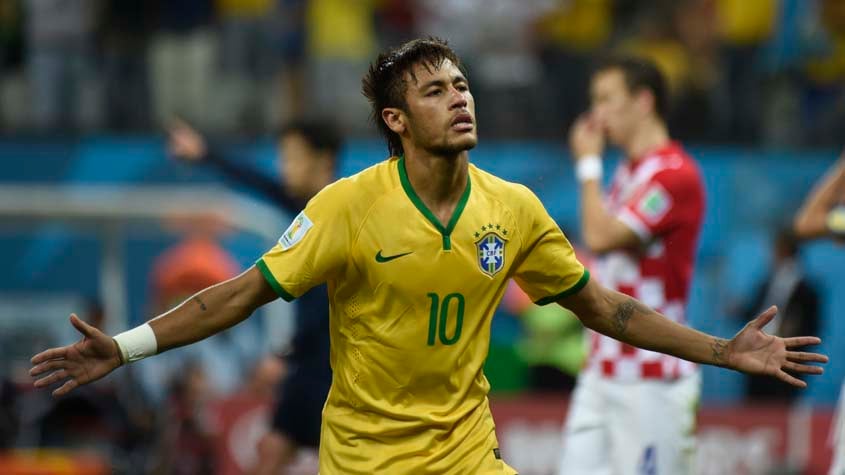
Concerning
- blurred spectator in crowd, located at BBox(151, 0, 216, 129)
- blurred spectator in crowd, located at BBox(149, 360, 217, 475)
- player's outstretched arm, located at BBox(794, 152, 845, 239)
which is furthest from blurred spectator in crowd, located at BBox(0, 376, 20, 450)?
player's outstretched arm, located at BBox(794, 152, 845, 239)

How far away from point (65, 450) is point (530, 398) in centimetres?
342

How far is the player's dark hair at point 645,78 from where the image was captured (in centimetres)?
765

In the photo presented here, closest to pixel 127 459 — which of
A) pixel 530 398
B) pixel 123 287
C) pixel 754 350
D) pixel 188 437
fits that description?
pixel 188 437

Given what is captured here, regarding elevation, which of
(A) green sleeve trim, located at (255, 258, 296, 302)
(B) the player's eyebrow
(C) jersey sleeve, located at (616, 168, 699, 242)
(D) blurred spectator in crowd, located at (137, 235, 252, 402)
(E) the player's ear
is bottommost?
(D) blurred spectator in crowd, located at (137, 235, 252, 402)

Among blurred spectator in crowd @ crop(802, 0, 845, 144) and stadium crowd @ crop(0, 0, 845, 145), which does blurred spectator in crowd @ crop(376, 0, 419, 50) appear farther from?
blurred spectator in crowd @ crop(802, 0, 845, 144)

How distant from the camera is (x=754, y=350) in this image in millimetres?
5445

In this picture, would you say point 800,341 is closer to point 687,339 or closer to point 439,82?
point 687,339

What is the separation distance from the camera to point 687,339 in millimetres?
5500

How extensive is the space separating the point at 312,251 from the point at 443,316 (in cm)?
49

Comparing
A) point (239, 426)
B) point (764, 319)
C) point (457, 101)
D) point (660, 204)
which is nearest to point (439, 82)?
point (457, 101)

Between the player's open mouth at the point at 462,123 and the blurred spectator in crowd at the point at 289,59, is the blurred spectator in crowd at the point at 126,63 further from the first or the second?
the player's open mouth at the point at 462,123

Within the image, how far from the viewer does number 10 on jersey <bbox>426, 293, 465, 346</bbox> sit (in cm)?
531

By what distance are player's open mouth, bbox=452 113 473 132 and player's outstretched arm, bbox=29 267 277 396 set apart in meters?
0.80

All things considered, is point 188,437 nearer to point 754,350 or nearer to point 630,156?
point 630,156
